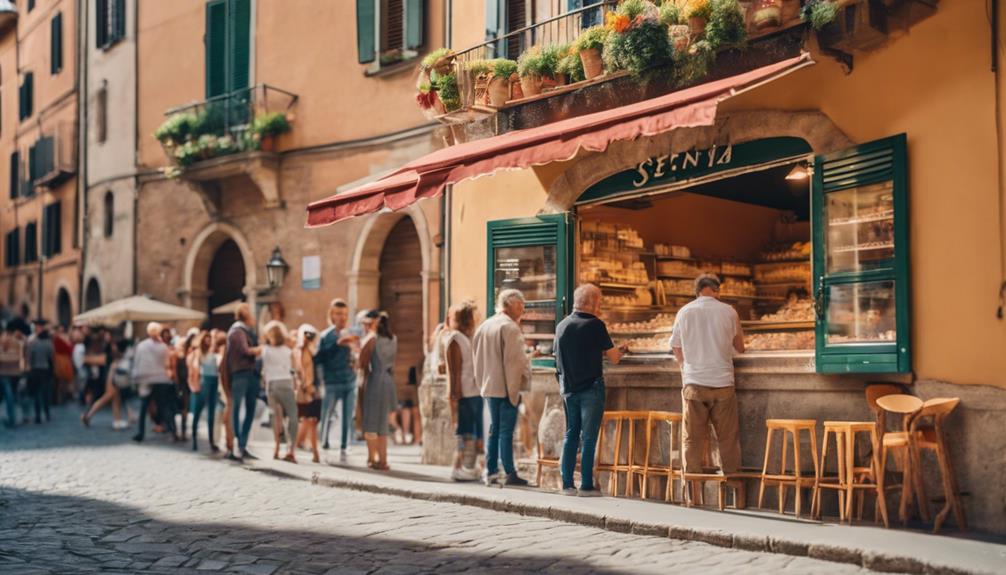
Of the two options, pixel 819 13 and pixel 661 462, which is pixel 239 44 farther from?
pixel 819 13

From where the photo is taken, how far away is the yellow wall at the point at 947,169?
7.84 meters

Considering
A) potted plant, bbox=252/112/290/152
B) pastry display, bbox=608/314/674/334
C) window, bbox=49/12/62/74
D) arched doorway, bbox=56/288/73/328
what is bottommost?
pastry display, bbox=608/314/674/334

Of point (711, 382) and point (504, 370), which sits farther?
point (504, 370)

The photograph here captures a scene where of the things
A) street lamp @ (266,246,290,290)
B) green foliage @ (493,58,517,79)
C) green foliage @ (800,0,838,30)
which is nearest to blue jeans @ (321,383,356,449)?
green foliage @ (493,58,517,79)

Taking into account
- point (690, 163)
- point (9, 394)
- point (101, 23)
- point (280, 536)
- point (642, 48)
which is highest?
point (101, 23)

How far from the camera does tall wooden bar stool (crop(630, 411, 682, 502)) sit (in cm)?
951

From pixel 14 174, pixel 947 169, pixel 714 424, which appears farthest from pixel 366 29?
pixel 14 174

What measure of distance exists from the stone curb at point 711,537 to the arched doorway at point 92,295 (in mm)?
16332

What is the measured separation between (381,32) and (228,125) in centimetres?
410

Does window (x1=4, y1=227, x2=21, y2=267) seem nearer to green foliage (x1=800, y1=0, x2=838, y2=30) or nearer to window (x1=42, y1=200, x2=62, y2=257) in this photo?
window (x1=42, y1=200, x2=62, y2=257)

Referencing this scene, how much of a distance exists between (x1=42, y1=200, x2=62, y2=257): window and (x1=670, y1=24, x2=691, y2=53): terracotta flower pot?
888 inches

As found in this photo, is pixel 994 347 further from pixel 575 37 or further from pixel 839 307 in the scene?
pixel 575 37

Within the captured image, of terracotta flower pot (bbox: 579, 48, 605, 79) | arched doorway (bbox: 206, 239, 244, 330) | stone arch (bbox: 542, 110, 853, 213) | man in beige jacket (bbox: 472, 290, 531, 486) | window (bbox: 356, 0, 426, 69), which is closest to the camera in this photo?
stone arch (bbox: 542, 110, 853, 213)

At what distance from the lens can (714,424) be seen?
29.4ft
